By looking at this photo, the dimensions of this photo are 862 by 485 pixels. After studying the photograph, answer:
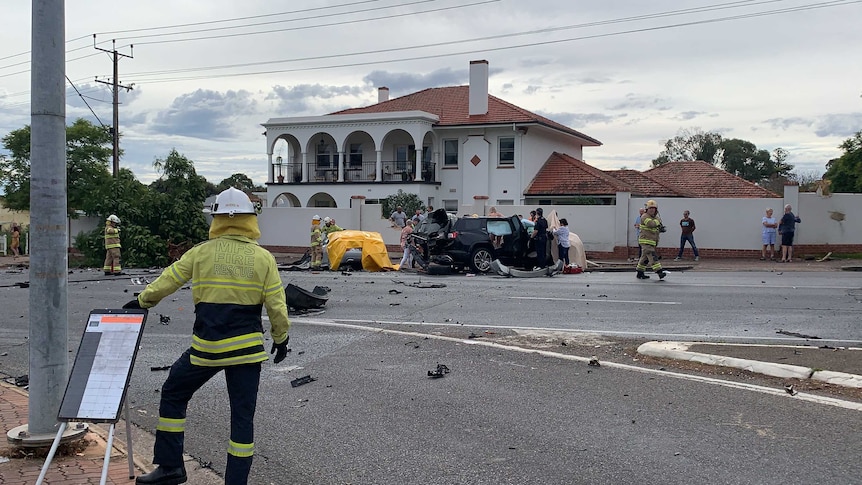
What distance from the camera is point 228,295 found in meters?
4.52

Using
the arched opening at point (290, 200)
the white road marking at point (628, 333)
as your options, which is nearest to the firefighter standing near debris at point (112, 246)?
the white road marking at point (628, 333)

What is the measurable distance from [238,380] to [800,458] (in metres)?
3.93

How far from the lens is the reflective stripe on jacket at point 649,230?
17.1 m

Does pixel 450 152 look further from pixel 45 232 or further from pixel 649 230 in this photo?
pixel 45 232

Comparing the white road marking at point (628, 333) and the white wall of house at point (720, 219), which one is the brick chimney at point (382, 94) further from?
the white road marking at point (628, 333)

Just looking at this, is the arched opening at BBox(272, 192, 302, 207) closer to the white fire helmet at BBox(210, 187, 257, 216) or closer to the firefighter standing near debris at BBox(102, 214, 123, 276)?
the firefighter standing near debris at BBox(102, 214, 123, 276)

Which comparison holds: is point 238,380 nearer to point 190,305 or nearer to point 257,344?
point 257,344

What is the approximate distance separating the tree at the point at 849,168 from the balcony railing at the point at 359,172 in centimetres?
2214

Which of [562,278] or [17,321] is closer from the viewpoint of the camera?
[17,321]

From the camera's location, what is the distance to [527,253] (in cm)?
2055

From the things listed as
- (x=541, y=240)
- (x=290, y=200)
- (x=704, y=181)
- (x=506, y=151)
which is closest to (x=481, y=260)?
(x=541, y=240)

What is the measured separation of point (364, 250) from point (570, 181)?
17.3 meters

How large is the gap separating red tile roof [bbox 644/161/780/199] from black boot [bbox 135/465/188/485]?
36.0 meters

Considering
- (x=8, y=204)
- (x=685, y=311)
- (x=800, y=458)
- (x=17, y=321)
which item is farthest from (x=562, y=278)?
(x=8, y=204)
